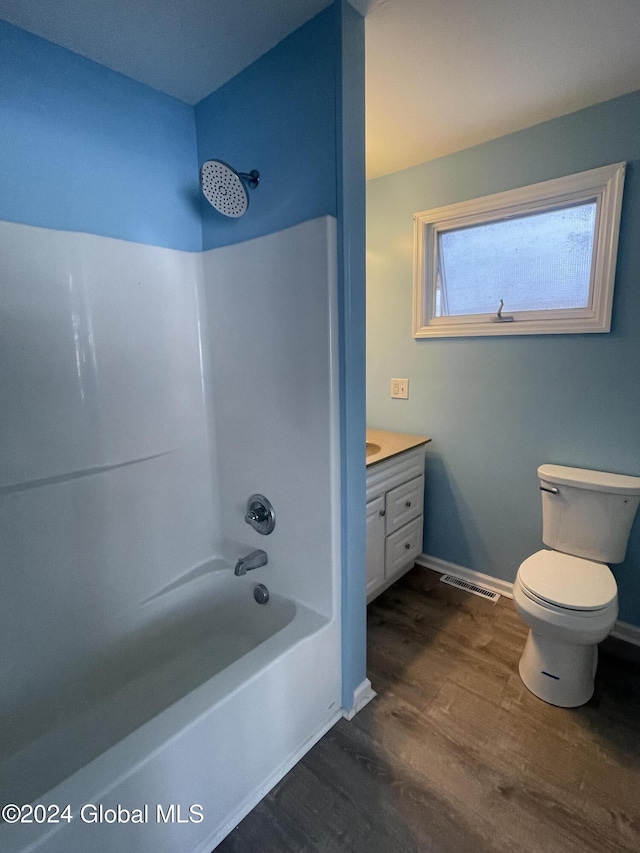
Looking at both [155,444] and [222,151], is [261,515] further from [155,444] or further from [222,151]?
[222,151]

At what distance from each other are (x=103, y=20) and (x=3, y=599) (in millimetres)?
1732

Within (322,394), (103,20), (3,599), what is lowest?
(3,599)

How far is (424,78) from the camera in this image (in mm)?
1438

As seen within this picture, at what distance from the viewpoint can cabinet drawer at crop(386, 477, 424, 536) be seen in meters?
2.07

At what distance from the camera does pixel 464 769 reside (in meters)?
1.31

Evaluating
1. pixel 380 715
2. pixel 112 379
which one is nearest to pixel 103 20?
pixel 112 379

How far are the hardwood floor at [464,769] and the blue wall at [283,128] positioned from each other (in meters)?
1.80

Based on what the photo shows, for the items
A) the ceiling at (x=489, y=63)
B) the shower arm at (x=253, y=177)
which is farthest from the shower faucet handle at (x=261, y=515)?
the ceiling at (x=489, y=63)

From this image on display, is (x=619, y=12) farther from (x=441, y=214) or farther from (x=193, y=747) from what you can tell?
(x=193, y=747)

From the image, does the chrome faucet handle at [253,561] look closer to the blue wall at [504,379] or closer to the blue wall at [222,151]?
the blue wall at [222,151]

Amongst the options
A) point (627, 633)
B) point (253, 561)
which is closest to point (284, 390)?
point (253, 561)

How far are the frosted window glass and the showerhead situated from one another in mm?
1229

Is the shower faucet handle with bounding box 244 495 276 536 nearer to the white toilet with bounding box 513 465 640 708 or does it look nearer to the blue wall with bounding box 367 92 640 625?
the white toilet with bounding box 513 465 640 708

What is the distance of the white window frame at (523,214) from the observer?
1.66 meters
